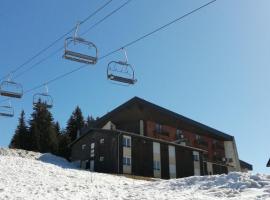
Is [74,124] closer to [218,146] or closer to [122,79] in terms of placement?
[218,146]

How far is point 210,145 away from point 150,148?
23.0 m

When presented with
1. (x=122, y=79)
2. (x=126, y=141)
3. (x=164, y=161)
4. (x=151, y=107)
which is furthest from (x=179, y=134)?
(x=122, y=79)

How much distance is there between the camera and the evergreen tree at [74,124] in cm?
8506

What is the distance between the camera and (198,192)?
19.7 meters

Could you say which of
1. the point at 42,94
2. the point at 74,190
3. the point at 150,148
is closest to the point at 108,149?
the point at 150,148

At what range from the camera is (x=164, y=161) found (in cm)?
5259

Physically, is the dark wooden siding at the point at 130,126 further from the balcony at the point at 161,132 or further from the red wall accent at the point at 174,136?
the balcony at the point at 161,132

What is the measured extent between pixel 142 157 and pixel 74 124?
3865 centimetres

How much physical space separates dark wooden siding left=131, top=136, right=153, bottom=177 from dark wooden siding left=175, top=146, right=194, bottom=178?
507cm

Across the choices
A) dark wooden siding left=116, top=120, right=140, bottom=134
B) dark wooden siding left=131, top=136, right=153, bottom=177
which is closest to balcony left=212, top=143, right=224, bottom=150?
dark wooden siding left=116, top=120, right=140, bottom=134

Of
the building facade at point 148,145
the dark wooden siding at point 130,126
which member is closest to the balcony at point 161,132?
the building facade at point 148,145

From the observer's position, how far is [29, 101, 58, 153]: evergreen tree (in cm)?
7206

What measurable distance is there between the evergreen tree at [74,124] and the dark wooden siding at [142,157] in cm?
3509

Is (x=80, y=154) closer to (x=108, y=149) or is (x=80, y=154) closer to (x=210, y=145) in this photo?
(x=108, y=149)
